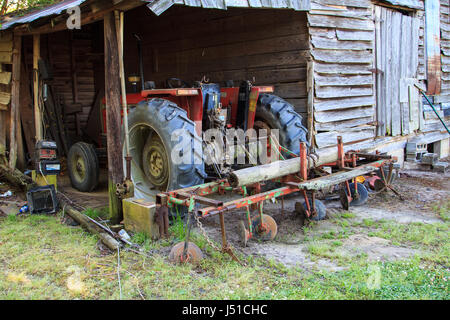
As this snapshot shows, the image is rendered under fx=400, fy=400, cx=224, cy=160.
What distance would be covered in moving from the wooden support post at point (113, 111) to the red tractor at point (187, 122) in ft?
0.98

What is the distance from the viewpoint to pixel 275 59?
6977 mm

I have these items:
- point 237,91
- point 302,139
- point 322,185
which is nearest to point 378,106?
point 302,139

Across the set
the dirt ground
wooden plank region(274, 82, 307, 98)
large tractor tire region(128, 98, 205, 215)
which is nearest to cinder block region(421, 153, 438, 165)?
the dirt ground

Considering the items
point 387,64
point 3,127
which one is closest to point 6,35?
point 3,127

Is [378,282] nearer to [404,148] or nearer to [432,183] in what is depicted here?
[432,183]

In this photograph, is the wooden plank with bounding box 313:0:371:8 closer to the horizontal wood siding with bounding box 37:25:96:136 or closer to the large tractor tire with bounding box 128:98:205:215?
the large tractor tire with bounding box 128:98:205:215

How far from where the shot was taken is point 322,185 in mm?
4504

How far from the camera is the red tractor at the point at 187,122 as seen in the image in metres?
4.78

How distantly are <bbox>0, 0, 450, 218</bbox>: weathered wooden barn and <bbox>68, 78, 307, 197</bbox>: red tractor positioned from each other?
0.45m

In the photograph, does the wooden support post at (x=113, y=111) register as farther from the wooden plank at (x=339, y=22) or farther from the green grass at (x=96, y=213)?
the wooden plank at (x=339, y=22)

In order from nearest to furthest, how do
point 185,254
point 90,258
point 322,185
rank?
point 185,254 < point 90,258 < point 322,185

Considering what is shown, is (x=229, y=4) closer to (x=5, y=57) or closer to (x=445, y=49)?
(x=5, y=57)

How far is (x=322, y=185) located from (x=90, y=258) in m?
2.63

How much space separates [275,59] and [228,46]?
1.19 m
